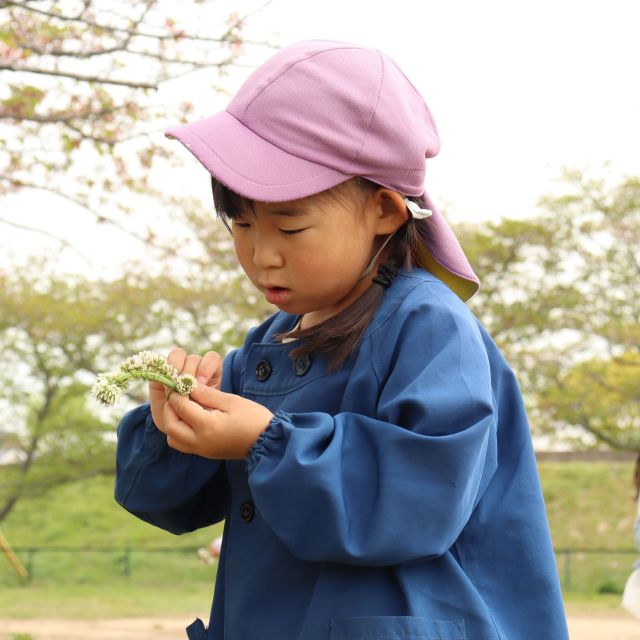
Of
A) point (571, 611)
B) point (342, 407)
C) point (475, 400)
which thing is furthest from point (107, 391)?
point (571, 611)

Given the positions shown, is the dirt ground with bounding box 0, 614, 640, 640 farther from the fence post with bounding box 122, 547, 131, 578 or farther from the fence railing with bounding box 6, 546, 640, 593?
the fence post with bounding box 122, 547, 131, 578

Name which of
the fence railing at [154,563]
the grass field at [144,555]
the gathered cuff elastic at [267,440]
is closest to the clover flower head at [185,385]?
the gathered cuff elastic at [267,440]

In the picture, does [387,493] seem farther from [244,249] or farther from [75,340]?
[75,340]

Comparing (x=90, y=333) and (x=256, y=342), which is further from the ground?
(x=256, y=342)

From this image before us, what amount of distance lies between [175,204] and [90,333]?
2.03 metres

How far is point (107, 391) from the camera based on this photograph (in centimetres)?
153

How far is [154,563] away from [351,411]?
1416 centimetres

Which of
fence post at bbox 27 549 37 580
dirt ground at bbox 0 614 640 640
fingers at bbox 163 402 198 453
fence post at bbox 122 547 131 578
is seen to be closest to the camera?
fingers at bbox 163 402 198 453

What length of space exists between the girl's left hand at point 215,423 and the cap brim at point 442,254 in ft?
1.49

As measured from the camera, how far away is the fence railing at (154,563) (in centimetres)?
1460

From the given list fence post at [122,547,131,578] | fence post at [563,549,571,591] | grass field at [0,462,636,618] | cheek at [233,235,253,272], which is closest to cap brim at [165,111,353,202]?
cheek at [233,235,253,272]

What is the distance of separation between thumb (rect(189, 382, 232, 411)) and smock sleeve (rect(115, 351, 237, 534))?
275mm

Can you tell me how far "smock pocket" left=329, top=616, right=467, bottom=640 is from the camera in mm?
1510

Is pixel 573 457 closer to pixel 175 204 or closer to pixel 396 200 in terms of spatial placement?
pixel 175 204
